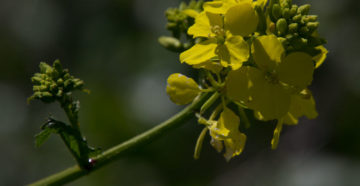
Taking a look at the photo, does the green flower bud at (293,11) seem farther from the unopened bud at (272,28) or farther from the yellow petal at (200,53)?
the yellow petal at (200,53)

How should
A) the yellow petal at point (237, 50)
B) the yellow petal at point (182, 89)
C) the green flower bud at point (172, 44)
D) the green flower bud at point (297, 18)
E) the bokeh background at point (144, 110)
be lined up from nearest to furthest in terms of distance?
the yellow petal at point (237, 50), the green flower bud at point (297, 18), the yellow petal at point (182, 89), the green flower bud at point (172, 44), the bokeh background at point (144, 110)

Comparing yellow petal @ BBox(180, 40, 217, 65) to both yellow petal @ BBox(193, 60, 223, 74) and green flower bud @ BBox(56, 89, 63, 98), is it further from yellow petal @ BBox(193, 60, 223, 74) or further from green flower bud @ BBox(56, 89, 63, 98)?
green flower bud @ BBox(56, 89, 63, 98)

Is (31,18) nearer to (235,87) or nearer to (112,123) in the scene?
(112,123)

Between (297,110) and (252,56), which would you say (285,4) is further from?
(297,110)

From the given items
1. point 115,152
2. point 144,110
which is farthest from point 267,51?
point 144,110

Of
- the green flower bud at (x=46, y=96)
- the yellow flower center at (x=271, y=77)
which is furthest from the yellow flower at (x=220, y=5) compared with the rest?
the green flower bud at (x=46, y=96)

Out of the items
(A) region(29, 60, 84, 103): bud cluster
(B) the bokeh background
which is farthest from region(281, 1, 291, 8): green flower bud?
(B) the bokeh background

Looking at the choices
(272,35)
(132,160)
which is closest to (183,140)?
(132,160)
